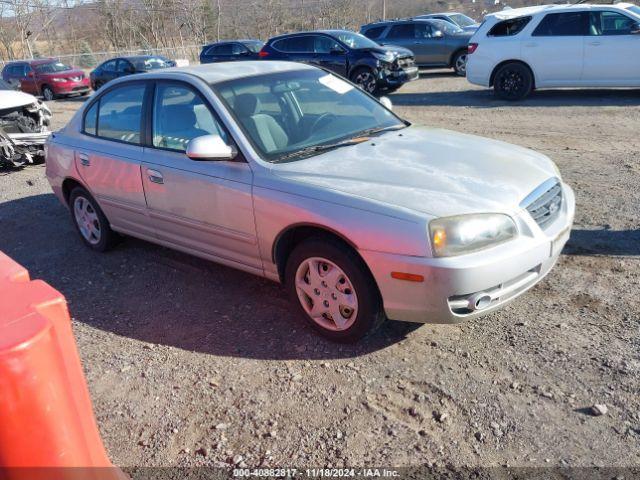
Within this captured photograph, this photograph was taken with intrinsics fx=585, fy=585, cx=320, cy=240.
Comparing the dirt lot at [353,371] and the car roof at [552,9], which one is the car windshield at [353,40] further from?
the dirt lot at [353,371]

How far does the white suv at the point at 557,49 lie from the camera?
11133mm

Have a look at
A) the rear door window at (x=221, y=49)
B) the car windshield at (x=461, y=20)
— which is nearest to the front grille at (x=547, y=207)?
the rear door window at (x=221, y=49)

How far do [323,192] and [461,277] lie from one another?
3.05ft

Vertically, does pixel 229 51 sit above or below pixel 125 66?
above

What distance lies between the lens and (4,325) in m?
1.72

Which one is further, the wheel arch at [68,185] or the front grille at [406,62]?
the front grille at [406,62]

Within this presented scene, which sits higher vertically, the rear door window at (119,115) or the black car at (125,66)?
the rear door window at (119,115)

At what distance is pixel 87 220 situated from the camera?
18.2 feet

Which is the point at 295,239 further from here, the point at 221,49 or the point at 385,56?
the point at 221,49

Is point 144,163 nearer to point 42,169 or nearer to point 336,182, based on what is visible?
point 336,182

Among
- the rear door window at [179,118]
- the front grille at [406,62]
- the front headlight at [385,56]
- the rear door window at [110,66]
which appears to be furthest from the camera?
the rear door window at [110,66]

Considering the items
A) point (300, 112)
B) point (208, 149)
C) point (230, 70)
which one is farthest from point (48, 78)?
point (208, 149)

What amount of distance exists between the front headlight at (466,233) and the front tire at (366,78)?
1188 cm

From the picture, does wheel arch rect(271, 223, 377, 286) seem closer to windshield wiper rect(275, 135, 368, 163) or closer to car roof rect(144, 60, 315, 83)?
windshield wiper rect(275, 135, 368, 163)
